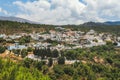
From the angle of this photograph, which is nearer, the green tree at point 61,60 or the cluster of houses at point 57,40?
the green tree at point 61,60

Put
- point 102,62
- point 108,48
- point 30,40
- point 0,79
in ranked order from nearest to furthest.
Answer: point 0,79 < point 102,62 < point 108,48 < point 30,40

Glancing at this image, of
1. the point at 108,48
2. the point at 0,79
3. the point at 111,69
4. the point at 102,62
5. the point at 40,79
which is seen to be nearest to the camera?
the point at 0,79

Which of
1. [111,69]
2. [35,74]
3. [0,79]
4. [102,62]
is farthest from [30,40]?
[0,79]

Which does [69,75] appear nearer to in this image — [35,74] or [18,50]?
[35,74]

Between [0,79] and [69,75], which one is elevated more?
[0,79]

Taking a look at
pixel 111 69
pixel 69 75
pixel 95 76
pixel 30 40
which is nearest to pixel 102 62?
pixel 111 69

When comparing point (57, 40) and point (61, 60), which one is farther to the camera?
point (57, 40)

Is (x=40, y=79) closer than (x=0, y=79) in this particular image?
No

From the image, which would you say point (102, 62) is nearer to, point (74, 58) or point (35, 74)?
point (74, 58)

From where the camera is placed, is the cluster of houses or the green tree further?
the cluster of houses

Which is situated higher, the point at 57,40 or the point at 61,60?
the point at 57,40
